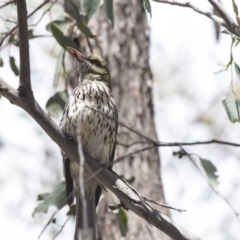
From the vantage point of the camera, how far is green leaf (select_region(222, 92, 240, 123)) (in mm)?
3031

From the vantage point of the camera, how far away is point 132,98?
191 inches

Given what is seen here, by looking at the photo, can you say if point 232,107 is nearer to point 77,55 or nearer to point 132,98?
point 77,55

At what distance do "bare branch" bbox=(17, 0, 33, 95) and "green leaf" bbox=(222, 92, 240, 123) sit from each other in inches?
36.0

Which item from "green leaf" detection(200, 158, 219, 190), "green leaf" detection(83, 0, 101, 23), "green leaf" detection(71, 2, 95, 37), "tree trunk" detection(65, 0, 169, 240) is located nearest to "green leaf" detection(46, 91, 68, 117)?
"green leaf" detection(71, 2, 95, 37)

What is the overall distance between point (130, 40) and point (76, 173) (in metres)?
1.53

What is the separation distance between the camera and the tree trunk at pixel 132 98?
4.50 m

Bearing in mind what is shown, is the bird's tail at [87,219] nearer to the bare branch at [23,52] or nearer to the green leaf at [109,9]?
the bare branch at [23,52]

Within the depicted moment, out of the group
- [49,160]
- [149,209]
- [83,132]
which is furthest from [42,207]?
[49,160]

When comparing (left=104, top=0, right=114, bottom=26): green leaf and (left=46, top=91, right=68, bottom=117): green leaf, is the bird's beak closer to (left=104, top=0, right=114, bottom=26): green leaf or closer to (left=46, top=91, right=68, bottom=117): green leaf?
(left=46, top=91, right=68, bottom=117): green leaf

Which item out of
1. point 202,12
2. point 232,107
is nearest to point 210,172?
point 232,107

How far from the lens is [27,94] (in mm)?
2705

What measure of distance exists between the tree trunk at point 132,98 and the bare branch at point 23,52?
1911mm

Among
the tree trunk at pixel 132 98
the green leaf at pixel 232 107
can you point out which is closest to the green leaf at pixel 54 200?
the tree trunk at pixel 132 98

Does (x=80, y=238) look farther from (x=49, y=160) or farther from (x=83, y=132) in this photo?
(x=49, y=160)
